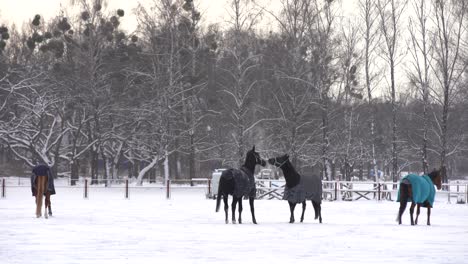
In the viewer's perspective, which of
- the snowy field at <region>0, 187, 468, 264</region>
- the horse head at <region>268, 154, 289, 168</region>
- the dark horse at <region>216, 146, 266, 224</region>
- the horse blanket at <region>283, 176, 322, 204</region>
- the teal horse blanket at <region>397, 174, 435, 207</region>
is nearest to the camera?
the snowy field at <region>0, 187, 468, 264</region>

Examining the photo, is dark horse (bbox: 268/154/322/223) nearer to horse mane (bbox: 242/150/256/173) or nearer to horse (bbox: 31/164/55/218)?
horse mane (bbox: 242/150/256/173)

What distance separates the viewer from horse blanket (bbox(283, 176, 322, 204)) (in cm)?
2048

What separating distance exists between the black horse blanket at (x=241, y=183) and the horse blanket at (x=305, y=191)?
1.10 meters

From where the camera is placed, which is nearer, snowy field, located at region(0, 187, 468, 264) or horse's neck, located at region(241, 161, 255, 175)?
snowy field, located at region(0, 187, 468, 264)

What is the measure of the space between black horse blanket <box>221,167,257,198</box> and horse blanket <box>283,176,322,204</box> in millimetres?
1095

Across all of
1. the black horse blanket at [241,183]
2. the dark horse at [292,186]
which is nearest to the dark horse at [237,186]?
the black horse blanket at [241,183]

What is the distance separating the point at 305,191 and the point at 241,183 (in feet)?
6.25

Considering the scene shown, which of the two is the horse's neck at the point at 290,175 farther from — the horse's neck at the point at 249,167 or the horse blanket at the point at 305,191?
the horse's neck at the point at 249,167

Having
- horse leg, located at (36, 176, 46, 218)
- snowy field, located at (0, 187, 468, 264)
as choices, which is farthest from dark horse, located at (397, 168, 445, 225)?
horse leg, located at (36, 176, 46, 218)

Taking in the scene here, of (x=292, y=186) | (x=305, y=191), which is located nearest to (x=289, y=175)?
(x=292, y=186)

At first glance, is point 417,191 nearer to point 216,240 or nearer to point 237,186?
point 237,186

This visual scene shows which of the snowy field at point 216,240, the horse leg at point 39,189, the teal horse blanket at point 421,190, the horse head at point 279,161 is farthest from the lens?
the horse leg at point 39,189

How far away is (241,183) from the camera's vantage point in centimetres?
1984

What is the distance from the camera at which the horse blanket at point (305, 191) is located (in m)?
20.5
